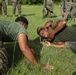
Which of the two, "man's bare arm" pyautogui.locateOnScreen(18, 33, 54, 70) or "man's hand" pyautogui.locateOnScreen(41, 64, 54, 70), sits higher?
"man's bare arm" pyautogui.locateOnScreen(18, 33, 54, 70)

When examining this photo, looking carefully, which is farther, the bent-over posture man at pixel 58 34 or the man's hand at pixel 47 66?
Answer: the bent-over posture man at pixel 58 34

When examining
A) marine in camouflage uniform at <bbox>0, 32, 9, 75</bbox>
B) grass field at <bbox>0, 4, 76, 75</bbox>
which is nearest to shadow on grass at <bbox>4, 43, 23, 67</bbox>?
grass field at <bbox>0, 4, 76, 75</bbox>

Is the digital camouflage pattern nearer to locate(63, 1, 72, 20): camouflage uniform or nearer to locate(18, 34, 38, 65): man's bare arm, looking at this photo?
locate(18, 34, 38, 65): man's bare arm

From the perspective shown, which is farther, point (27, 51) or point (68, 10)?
point (68, 10)

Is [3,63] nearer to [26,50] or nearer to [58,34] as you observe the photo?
[26,50]

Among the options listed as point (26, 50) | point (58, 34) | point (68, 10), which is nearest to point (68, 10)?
point (68, 10)

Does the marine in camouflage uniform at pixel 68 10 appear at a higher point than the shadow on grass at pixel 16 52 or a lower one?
lower

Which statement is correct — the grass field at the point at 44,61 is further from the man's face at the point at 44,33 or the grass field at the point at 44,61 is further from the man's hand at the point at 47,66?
the man's face at the point at 44,33

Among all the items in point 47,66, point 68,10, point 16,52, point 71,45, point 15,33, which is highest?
point 15,33

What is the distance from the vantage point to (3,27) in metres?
5.76

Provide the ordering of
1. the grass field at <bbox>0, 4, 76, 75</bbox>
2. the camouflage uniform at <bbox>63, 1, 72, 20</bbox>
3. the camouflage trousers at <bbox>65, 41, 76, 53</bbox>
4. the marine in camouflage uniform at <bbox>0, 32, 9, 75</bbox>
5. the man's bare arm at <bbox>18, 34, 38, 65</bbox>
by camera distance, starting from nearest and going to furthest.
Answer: the marine in camouflage uniform at <bbox>0, 32, 9, 75</bbox> < the grass field at <bbox>0, 4, 76, 75</bbox> < the man's bare arm at <bbox>18, 34, 38, 65</bbox> < the camouflage trousers at <bbox>65, 41, 76, 53</bbox> < the camouflage uniform at <bbox>63, 1, 72, 20</bbox>

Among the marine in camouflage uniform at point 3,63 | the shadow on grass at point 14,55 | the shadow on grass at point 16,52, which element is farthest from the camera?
the shadow on grass at point 16,52

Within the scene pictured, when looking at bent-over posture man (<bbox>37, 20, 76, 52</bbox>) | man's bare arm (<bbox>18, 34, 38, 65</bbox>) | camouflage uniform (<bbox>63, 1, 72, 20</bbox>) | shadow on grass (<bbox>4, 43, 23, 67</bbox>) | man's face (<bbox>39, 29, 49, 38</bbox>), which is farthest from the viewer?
camouflage uniform (<bbox>63, 1, 72, 20</bbox>)

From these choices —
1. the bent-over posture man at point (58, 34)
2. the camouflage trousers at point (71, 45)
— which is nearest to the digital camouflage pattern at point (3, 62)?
the camouflage trousers at point (71, 45)
